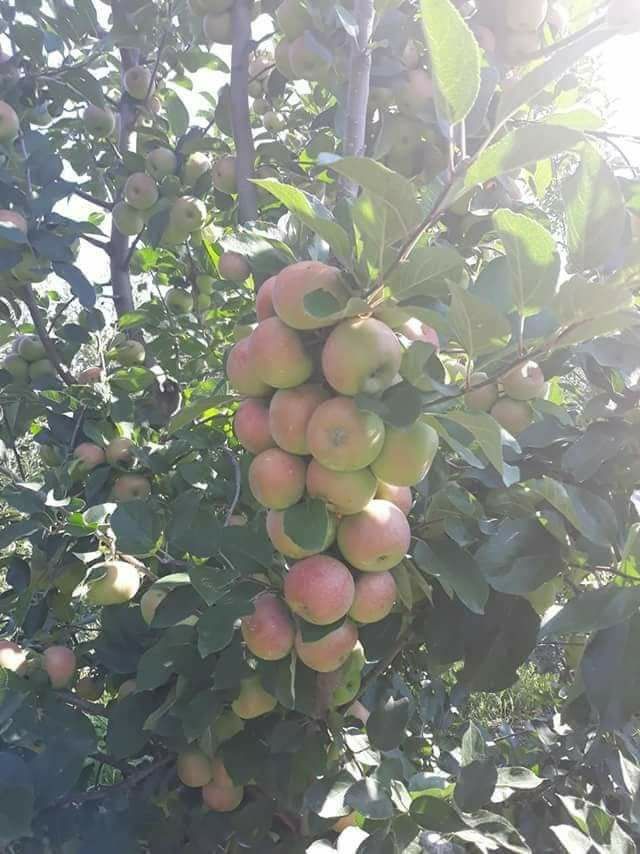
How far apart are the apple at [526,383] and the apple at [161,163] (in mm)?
1231

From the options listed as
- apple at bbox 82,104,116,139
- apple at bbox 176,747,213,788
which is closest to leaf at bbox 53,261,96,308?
apple at bbox 82,104,116,139

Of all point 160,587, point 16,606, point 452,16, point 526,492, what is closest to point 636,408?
point 526,492

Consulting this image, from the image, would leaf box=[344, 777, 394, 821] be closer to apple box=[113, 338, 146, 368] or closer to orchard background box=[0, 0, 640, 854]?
orchard background box=[0, 0, 640, 854]

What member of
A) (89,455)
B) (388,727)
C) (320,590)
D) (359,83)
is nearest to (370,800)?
(388,727)

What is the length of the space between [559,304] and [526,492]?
37cm

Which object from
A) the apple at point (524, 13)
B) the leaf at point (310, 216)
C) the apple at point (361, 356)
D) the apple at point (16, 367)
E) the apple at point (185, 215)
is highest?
the apple at point (524, 13)

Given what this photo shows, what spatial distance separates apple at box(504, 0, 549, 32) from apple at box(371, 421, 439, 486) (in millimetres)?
809

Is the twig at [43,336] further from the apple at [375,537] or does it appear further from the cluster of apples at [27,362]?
the apple at [375,537]

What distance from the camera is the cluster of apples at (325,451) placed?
2.37 ft

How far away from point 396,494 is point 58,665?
0.72 metres

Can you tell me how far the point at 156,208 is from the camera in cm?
183

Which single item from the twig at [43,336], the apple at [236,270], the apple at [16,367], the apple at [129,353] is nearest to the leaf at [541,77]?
the apple at [236,270]

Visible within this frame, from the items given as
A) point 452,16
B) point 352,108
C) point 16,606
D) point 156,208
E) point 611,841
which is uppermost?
point 452,16

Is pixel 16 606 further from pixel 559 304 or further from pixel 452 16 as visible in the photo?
pixel 452 16
